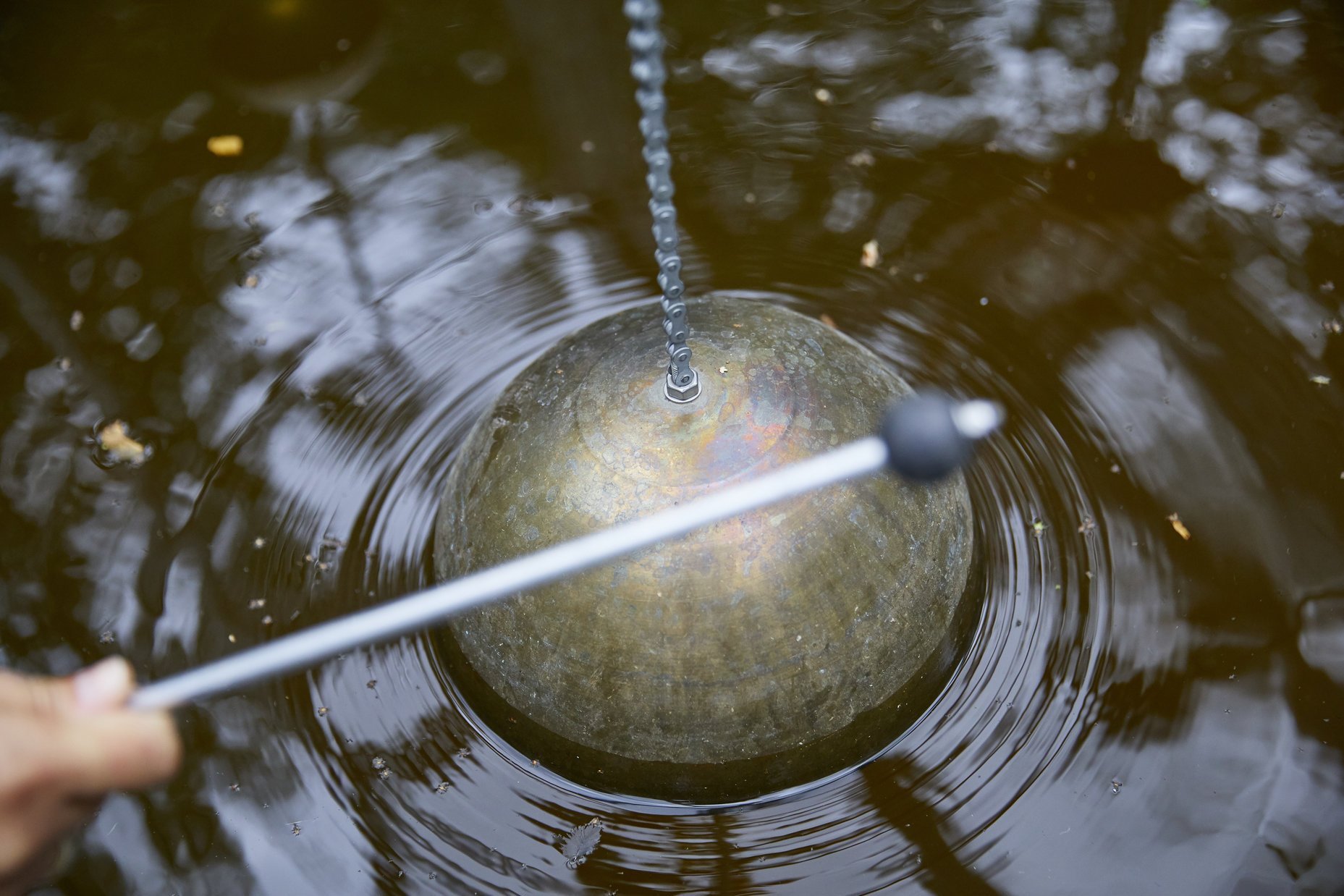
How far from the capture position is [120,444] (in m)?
3.77

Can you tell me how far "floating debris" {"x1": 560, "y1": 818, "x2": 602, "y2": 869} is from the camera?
2.87 metres

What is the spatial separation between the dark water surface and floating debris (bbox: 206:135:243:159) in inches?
1.9

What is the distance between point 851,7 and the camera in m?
4.88

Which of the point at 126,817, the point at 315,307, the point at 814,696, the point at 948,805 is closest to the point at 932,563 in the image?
the point at 814,696

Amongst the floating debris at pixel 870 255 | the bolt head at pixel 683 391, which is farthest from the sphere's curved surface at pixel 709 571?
the floating debris at pixel 870 255

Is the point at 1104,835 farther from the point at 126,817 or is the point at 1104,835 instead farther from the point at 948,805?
the point at 126,817

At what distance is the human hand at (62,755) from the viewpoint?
1716 millimetres

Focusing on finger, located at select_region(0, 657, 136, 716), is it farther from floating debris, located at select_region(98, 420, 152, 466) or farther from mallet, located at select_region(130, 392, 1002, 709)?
floating debris, located at select_region(98, 420, 152, 466)

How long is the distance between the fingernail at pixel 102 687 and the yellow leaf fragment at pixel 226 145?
3273 mm

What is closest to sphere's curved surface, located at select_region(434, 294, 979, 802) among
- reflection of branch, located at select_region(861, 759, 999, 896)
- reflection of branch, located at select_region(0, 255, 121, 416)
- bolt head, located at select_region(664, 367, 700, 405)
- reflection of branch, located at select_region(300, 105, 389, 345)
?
bolt head, located at select_region(664, 367, 700, 405)

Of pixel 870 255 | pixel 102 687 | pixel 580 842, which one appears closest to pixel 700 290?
pixel 870 255

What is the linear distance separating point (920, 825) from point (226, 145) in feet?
12.6

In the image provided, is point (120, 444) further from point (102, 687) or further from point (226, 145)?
point (102, 687)

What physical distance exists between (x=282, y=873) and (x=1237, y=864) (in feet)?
8.10
